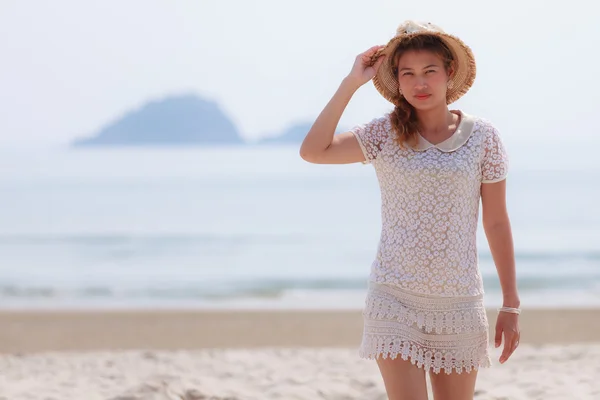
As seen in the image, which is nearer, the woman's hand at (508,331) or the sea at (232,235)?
the woman's hand at (508,331)

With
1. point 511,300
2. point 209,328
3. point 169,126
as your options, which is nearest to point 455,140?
point 511,300

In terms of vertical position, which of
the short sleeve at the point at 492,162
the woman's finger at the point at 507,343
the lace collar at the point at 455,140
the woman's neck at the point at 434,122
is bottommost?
the woman's finger at the point at 507,343

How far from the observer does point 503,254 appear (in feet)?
→ 10.9

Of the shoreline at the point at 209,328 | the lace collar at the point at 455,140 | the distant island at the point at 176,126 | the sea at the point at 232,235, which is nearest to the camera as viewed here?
the lace collar at the point at 455,140

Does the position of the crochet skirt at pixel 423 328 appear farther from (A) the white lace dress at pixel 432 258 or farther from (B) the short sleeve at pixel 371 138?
(B) the short sleeve at pixel 371 138

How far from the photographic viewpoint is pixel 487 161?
3246 millimetres

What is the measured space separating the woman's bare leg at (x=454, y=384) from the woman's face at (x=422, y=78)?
102cm

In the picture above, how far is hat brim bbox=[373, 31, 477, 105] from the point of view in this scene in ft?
10.8

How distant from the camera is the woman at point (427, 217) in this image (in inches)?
126

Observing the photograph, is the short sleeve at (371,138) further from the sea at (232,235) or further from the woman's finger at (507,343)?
the sea at (232,235)

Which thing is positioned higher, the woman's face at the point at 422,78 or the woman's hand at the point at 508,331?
the woman's face at the point at 422,78

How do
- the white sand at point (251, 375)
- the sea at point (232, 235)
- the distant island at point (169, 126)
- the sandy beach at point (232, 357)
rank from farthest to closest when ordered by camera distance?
the distant island at point (169, 126)
the sea at point (232, 235)
the sandy beach at point (232, 357)
the white sand at point (251, 375)

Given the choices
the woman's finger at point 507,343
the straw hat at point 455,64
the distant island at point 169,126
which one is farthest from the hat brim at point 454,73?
the distant island at point 169,126

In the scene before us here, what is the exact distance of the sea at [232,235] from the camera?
12305mm
